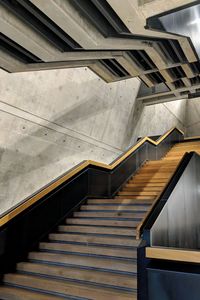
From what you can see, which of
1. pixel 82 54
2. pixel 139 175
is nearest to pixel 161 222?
pixel 82 54

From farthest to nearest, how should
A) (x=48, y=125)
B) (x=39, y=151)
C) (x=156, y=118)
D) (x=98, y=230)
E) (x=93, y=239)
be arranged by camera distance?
(x=156, y=118), (x=48, y=125), (x=39, y=151), (x=98, y=230), (x=93, y=239)

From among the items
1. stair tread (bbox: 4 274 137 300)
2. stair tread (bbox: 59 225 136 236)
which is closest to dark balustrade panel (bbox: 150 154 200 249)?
stair tread (bbox: 59 225 136 236)

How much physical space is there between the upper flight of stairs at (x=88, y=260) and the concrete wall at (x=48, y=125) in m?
1.58

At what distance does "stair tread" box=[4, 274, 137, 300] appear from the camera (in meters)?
2.54

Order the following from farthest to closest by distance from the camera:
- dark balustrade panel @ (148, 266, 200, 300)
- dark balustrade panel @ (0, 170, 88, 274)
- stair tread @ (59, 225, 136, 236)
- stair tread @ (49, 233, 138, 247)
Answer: stair tread @ (59, 225, 136, 236)
dark balustrade panel @ (0, 170, 88, 274)
stair tread @ (49, 233, 138, 247)
dark balustrade panel @ (148, 266, 200, 300)

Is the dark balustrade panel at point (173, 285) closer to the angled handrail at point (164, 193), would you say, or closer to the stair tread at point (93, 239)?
the angled handrail at point (164, 193)

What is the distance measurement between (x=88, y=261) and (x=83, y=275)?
0.23m

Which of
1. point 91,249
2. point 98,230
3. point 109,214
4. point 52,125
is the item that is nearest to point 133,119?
point 52,125

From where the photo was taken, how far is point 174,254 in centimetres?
181

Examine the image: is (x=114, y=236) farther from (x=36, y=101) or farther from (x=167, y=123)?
(x=167, y=123)

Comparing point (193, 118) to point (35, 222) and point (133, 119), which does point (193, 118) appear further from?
point (35, 222)

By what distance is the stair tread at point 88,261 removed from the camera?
114 inches

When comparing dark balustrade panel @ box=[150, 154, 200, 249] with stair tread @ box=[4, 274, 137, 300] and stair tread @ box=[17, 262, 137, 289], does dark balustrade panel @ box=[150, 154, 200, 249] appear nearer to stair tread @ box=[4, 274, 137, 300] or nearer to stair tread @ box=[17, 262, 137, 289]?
stair tread @ box=[17, 262, 137, 289]

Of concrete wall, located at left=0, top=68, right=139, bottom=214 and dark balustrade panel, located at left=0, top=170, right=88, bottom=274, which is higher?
concrete wall, located at left=0, top=68, right=139, bottom=214
